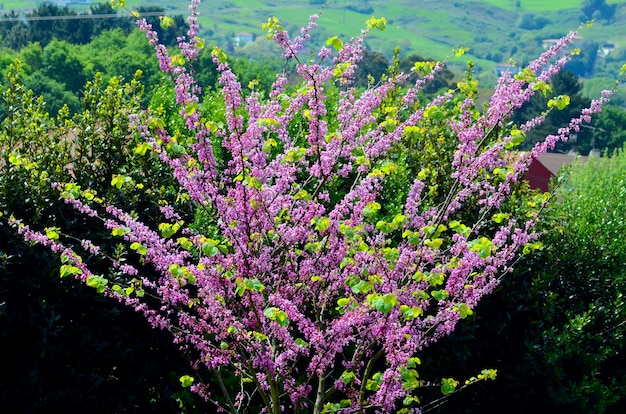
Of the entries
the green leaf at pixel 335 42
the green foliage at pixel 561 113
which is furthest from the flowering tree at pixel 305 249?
the green foliage at pixel 561 113

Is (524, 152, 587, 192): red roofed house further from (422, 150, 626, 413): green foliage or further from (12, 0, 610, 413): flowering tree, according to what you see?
(12, 0, 610, 413): flowering tree

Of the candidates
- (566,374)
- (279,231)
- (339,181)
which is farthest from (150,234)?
(566,374)

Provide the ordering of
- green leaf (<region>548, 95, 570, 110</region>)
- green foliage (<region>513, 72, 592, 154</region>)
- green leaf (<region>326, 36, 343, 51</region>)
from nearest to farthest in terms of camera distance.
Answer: green leaf (<region>326, 36, 343, 51</region>) → green leaf (<region>548, 95, 570, 110</region>) → green foliage (<region>513, 72, 592, 154</region>)

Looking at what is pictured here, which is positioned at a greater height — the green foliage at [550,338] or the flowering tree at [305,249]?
the flowering tree at [305,249]

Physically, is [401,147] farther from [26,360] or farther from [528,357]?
[26,360]

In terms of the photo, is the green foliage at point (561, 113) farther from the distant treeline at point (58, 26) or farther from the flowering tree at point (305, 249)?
the flowering tree at point (305, 249)

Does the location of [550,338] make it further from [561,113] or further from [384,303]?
[561,113]

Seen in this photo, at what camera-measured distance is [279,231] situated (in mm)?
6168

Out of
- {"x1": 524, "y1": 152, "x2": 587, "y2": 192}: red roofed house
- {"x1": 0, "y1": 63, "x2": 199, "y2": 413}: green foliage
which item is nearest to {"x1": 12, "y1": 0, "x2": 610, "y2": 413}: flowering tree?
{"x1": 0, "y1": 63, "x2": 199, "y2": 413}: green foliage

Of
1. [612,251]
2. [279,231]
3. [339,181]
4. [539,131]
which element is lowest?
[539,131]

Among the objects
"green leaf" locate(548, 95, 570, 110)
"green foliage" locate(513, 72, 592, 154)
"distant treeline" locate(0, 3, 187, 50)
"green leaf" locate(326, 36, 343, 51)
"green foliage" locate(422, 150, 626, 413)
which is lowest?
"green foliage" locate(513, 72, 592, 154)

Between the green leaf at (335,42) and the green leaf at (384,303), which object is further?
the green leaf at (335,42)

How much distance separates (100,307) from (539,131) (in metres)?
97.2

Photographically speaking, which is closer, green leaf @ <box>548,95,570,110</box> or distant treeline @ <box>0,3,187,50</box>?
green leaf @ <box>548,95,570,110</box>
